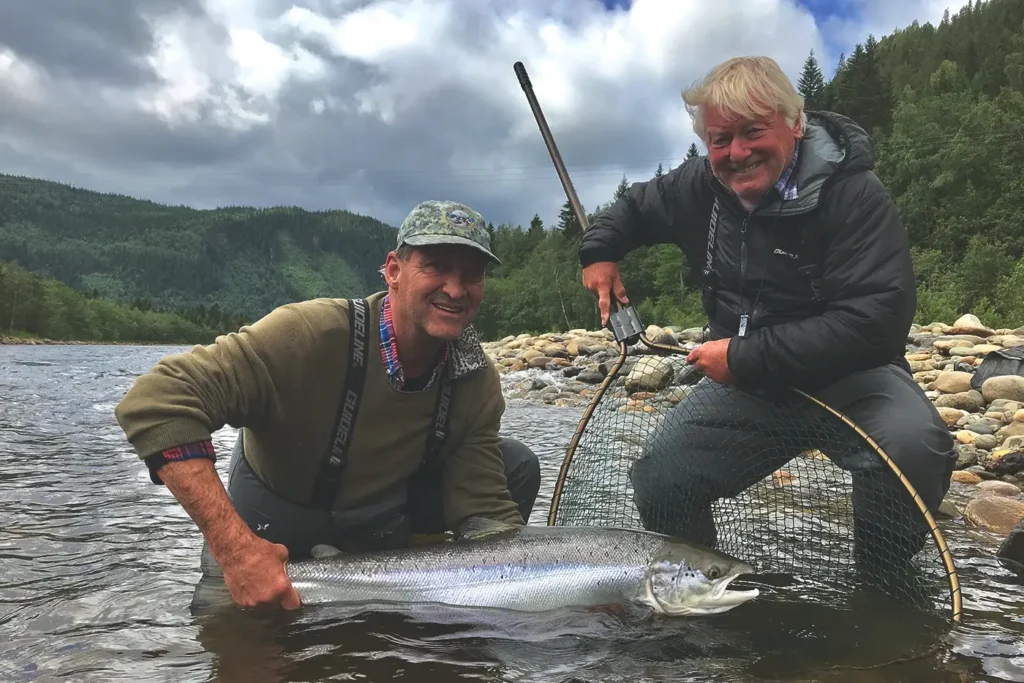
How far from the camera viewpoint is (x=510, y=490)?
15.6 ft

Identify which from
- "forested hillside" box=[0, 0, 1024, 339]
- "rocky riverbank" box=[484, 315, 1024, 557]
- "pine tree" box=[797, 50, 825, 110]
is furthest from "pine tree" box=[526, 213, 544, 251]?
"rocky riverbank" box=[484, 315, 1024, 557]

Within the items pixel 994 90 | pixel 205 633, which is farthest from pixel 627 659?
pixel 994 90

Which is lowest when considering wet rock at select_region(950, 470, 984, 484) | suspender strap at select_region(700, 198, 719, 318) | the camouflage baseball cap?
wet rock at select_region(950, 470, 984, 484)

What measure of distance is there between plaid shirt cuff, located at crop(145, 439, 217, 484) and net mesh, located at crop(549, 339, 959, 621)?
199 centimetres

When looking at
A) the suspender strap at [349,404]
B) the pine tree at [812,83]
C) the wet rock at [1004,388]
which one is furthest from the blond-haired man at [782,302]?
the pine tree at [812,83]

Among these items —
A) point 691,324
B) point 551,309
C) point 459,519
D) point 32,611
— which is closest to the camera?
point 32,611

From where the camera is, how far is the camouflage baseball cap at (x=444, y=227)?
12.0ft

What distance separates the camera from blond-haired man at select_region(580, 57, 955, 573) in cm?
355

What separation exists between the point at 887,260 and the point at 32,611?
4.41m

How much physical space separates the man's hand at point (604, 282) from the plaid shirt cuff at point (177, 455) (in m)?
2.40

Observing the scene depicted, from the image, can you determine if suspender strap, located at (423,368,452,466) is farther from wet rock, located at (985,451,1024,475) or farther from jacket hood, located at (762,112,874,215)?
wet rock, located at (985,451,1024,475)

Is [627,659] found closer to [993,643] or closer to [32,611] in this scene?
[993,643]

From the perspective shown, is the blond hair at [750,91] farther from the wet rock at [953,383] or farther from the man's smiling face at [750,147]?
the wet rock at [953,383]

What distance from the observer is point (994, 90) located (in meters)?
72.0
